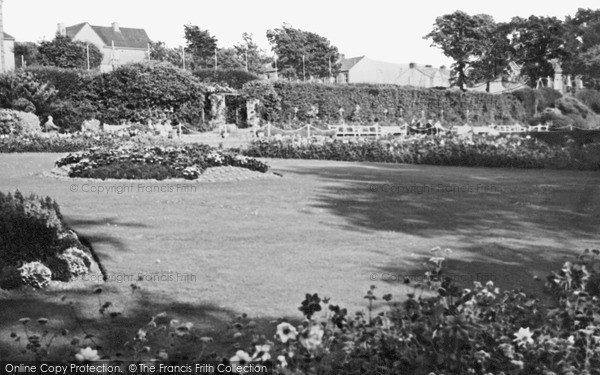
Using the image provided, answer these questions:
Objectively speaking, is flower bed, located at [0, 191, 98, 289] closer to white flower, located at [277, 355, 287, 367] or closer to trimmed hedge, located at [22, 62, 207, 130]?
white flower, located at [277, 355, 287, 367]

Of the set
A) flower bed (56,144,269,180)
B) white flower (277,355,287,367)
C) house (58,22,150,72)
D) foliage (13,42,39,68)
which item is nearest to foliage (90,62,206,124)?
flower bed (56,144,269,180)

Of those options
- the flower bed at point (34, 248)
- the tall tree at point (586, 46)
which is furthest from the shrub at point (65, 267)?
the tall tree at point (586, 46)

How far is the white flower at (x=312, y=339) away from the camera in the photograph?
3053 mm

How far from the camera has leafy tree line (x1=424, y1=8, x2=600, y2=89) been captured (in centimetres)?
6856

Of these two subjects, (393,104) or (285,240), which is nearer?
(285,240)

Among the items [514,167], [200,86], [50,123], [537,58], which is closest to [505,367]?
[514,167]

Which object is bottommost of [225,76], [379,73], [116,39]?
[225,76]

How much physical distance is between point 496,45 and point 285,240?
68.8m

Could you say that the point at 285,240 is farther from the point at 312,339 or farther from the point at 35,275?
the point at 312,339

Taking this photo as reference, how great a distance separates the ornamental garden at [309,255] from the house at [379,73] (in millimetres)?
69326

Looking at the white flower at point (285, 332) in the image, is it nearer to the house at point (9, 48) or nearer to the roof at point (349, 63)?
the house at point (9, 48)

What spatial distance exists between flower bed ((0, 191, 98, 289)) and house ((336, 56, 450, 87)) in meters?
83.0

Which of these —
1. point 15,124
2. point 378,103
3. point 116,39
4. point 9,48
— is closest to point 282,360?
point 15,124

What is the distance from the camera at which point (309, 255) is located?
7.11m
